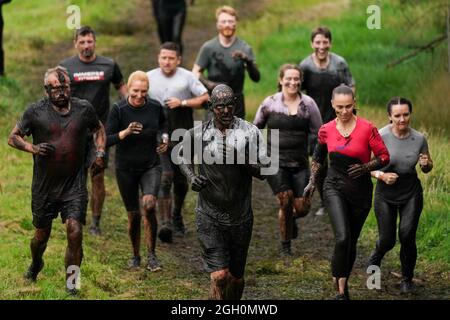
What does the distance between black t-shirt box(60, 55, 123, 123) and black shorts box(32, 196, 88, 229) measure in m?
2.79

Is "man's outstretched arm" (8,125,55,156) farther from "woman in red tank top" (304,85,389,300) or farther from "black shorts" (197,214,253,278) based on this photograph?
"woman in red tank top" (304,85,389,300)

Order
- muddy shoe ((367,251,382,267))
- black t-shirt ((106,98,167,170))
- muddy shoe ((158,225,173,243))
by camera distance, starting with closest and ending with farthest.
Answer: muddy shoe ((367,251,382,267)), black t-shirt ((106,98,167,170)), muddy shoe ((158,225,173,243))

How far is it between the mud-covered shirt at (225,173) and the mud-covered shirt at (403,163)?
191 cm

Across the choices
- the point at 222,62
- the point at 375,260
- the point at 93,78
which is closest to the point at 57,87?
the point at 93,78

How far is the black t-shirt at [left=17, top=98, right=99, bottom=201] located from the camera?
10.1 meters

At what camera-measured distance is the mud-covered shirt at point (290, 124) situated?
12195 millimetres

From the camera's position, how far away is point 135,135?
1168 cm

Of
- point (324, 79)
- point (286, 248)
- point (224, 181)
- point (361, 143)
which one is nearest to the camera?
point (224, 181)

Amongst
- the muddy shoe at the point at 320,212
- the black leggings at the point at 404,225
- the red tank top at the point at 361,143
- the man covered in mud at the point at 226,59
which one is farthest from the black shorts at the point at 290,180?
the muddy shoe at the point at 320,212

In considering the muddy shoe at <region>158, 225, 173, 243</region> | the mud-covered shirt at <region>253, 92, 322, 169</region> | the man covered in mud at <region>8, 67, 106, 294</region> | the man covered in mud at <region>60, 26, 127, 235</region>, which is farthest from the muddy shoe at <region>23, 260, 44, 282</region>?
the mud-covered shirt at <region>253, 92, 322, 169</region>

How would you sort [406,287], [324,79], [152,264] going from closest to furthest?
[406,287] → [152,264] → [324,79]

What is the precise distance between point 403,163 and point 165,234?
10.4ft

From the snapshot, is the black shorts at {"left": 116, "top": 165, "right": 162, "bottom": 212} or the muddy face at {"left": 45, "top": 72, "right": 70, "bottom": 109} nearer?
the muddy face at {"left": 45, "top": 72, "right": 70, "bottom": 109}

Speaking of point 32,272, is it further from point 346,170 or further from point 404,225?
point 404,225
